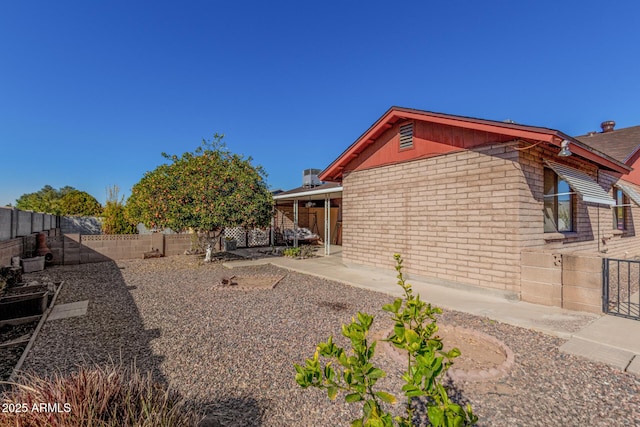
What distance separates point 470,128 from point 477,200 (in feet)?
5.66

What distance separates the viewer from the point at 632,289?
23.1 ft

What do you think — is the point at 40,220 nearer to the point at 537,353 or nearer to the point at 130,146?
the point at 130,146

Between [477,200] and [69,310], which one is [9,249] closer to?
[69,310]

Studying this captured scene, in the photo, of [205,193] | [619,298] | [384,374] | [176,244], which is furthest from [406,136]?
[176,244]

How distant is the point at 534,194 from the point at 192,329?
25.2 ft

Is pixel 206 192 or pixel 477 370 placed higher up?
pixel 206 192

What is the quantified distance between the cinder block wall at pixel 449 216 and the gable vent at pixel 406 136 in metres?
0.59

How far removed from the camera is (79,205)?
23766 mm

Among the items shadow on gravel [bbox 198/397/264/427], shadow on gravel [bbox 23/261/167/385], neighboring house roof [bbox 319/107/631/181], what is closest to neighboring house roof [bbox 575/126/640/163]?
neighboring house roof [bbox 319/107/631/181]

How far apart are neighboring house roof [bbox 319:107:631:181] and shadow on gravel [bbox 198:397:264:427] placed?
6689 millimetres

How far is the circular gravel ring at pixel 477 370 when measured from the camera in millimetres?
3158

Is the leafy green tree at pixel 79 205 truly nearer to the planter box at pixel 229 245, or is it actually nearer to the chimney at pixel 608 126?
the planter box at pixel 229 245

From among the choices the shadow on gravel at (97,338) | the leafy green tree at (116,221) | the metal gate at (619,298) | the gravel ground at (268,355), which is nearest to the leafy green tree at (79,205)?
the leafy green tree at (116,221)

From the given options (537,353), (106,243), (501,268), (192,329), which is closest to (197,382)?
(192,329)
